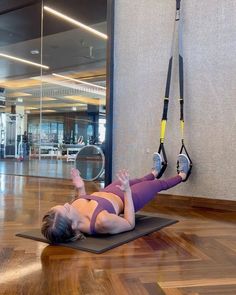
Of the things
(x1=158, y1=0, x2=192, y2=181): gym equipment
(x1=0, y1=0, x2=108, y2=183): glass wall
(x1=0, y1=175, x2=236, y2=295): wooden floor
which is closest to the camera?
(x1=0, y1=175, x2=236, y2=295): wooden floor

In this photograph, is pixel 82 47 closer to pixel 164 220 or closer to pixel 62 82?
pixel 62 82

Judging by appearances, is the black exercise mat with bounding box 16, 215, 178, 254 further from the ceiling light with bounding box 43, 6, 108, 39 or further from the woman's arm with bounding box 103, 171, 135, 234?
the ceiling light with bounding box 43, 6, 108, 39

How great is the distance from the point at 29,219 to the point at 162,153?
1358 millimetres

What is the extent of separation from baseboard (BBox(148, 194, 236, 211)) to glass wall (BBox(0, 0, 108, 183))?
146cm

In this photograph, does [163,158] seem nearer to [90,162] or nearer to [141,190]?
[141,190]

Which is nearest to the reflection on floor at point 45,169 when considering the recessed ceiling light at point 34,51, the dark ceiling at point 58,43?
the dark ceiling at point 58,43

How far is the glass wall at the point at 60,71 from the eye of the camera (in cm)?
504

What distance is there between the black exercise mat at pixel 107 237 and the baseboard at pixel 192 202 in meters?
0.71

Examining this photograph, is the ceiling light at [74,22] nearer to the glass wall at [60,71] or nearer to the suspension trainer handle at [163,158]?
the glass wall at [60,71]

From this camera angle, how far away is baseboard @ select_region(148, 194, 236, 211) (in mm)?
2850

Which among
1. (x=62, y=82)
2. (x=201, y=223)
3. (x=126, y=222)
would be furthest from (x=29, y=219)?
(x=62, y=82)

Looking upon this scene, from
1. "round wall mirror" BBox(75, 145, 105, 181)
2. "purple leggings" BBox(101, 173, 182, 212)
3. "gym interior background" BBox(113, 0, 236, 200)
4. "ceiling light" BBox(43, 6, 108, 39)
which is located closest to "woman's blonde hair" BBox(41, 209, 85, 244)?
"purple leggings" BBox(101, 173, 182, 212)

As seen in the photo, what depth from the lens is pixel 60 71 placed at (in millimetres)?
7055

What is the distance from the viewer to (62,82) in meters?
7.15
